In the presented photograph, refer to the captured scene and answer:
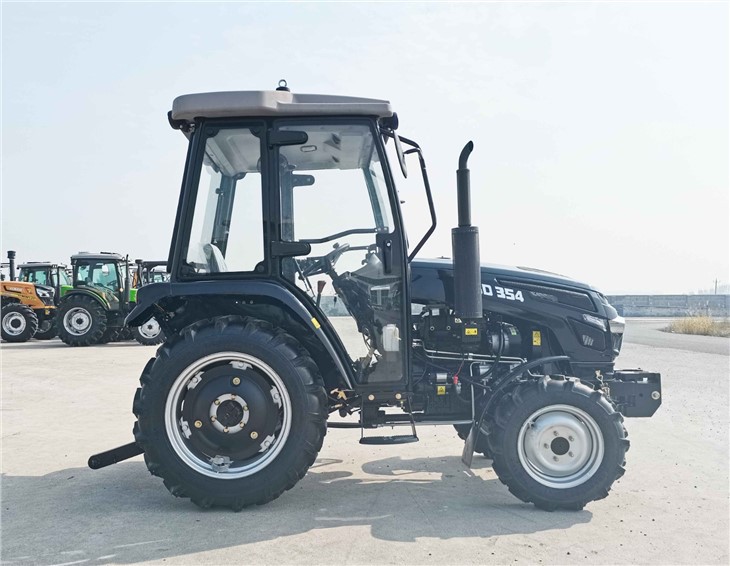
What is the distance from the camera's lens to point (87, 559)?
3402 millimetres

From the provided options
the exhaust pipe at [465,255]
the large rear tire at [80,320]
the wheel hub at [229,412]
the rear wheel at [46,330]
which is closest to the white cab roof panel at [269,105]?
the exhaust pipe at [465,255]

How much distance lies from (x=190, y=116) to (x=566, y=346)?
3141 mm

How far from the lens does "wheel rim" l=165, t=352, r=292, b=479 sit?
4.20 metres

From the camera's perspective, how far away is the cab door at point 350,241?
4422 mm

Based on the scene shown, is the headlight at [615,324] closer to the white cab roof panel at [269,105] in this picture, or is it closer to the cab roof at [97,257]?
the white cab roof panel at [269,105]

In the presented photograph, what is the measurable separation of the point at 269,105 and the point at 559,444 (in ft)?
9.75

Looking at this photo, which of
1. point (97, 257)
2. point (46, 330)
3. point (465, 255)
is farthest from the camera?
point (46, 330)

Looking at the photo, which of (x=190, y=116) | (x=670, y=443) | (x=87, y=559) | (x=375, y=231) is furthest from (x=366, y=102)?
(x=670, y=443)

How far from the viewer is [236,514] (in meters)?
4.05

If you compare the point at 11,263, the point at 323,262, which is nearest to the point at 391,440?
the point at 323,262

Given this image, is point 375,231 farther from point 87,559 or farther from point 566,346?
point 87,559

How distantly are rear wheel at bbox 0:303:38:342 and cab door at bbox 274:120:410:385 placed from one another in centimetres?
1788

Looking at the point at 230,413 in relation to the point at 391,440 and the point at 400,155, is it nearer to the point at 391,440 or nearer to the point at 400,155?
the point at 391,440

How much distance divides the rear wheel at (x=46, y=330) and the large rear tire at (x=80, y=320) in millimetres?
3415
